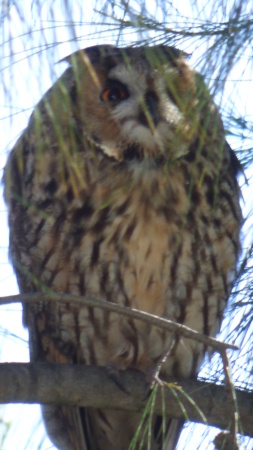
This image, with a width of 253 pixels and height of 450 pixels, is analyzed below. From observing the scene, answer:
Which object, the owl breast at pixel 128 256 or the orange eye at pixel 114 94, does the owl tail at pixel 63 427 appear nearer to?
the owl breast at pixel 128 256

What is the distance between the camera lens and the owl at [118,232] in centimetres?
306

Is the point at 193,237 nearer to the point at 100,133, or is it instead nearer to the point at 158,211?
the point at 158,211

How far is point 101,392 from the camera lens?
2621 mm

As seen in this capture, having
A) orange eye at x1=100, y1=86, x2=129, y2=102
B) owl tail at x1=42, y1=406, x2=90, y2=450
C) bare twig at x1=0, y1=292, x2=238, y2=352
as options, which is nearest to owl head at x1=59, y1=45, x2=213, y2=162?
orange eye at x1=100, y1=86, x2=129, y2=102

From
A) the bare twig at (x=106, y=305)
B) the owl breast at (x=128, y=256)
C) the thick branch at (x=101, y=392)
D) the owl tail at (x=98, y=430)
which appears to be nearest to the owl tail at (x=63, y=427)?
the owl tail at (x=98, y=430)

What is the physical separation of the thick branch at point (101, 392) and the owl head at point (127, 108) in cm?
71

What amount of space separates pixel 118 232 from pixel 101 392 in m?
0.62

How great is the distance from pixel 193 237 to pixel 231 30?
3.68 feet

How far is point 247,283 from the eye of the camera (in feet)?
8.79

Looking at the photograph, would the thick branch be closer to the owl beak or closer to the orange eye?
the owl beak

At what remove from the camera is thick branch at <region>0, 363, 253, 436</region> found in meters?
2.53

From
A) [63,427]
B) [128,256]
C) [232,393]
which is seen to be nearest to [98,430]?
[63,427]

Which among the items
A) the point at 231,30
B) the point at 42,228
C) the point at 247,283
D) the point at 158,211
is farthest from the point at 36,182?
the point at 231,30

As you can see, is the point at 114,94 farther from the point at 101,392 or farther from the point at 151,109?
the point at 101,392
